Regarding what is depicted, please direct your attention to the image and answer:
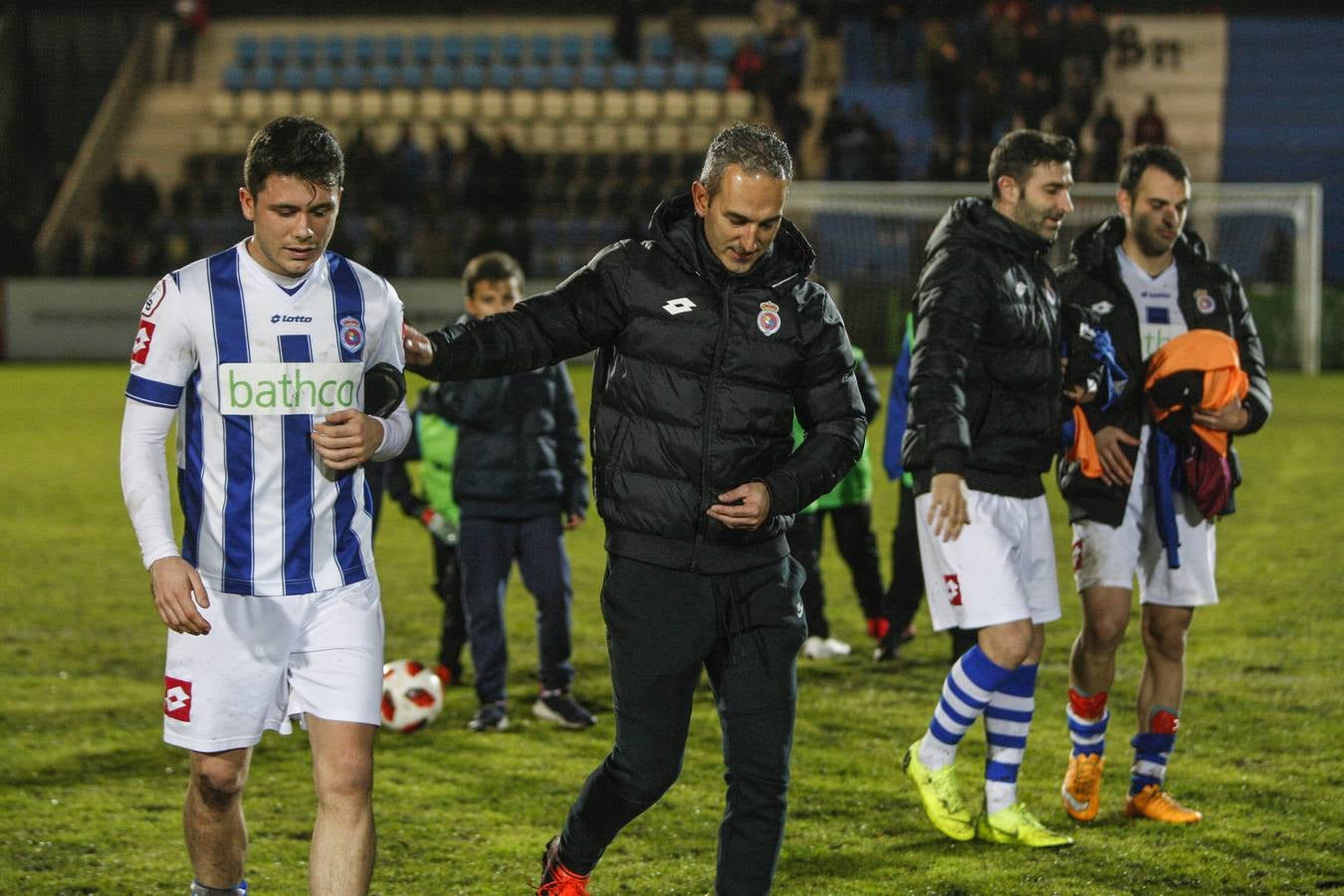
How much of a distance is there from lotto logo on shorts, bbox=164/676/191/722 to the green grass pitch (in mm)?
1052

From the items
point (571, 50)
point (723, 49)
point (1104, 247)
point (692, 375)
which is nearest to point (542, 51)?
point (571, 50)

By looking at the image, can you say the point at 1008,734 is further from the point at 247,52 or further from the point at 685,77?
the point at 247,52

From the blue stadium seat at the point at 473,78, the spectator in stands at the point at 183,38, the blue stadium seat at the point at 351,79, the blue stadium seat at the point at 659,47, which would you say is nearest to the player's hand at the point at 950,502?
the blue stadium seat at the point at 473,78

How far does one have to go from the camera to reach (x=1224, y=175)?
2948 cm

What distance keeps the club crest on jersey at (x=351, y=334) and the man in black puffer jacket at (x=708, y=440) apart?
116 millimetres

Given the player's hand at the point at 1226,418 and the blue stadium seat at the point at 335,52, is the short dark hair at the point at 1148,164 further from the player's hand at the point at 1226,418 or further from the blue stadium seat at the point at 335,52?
the blue stadium seat at the point at 335,52

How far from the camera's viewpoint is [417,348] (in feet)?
12.6

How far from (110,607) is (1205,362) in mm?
6045

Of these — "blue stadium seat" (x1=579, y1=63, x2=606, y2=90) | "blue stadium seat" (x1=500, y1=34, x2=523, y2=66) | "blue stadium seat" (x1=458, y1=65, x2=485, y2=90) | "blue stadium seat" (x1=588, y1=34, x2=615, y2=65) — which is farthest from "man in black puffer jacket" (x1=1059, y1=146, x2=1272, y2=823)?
"blue stadium seat" (x1=500, y1=34, x2=523, y2=66)

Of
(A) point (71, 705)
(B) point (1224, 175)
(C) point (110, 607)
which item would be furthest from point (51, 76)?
(A) point (71, 705)

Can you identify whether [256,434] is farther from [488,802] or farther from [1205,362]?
[1205,362]

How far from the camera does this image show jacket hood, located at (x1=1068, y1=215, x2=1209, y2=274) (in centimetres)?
529

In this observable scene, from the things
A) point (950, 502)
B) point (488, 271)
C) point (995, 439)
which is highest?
point (488, 271)

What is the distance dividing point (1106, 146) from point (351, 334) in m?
23.3
